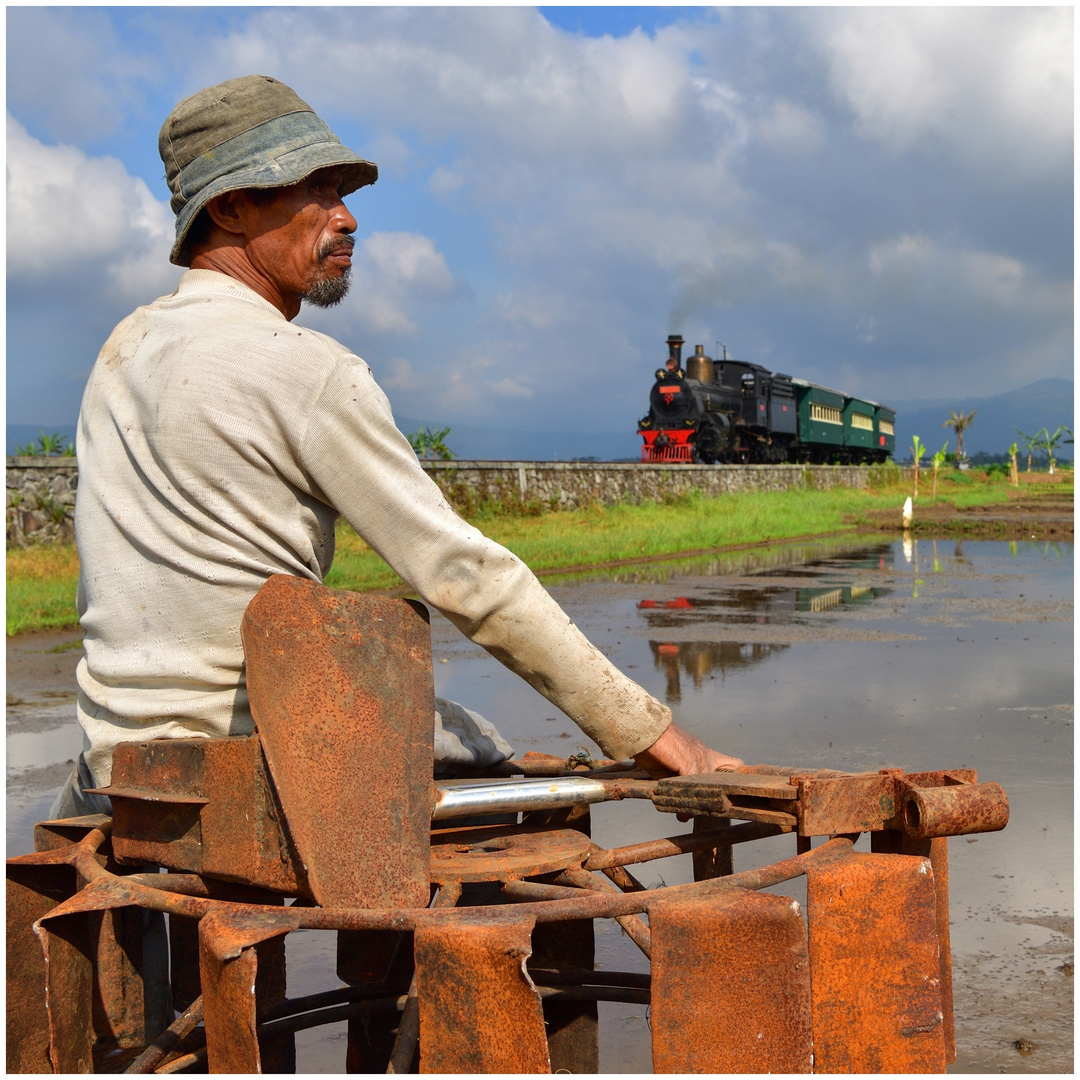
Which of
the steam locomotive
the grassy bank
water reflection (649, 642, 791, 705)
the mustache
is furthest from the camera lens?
the steam locomotive

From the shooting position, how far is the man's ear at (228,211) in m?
1.95

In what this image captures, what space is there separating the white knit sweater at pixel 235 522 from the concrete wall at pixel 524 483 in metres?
13.1

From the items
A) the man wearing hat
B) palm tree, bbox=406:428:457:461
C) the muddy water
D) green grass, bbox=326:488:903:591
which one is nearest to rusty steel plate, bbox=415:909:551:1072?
the man wearing hat

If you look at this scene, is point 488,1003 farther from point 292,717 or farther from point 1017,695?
point 1017,695

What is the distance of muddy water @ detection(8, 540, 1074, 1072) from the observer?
327 centimetres

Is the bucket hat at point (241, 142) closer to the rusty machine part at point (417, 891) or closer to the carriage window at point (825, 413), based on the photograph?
the rusty machine part at point (417, 891)

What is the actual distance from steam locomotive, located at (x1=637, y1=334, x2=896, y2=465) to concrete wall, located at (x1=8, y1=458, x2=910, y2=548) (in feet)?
9.30

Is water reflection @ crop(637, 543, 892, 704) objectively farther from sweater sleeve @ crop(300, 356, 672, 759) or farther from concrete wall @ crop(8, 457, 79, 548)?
concrete wall @ crop(8, 457, 79, 548)

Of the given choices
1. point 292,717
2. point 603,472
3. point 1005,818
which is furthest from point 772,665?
Answer: point 603,472

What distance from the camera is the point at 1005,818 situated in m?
1.74

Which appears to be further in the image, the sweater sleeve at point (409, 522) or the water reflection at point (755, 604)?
the water reflection at point (755, 604)

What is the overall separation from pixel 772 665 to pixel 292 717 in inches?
281

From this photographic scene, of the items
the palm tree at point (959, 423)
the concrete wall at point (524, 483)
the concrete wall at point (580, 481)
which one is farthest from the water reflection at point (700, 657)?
the palm tree at point (959, 423)

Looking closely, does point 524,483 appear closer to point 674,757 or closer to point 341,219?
point 341,219
